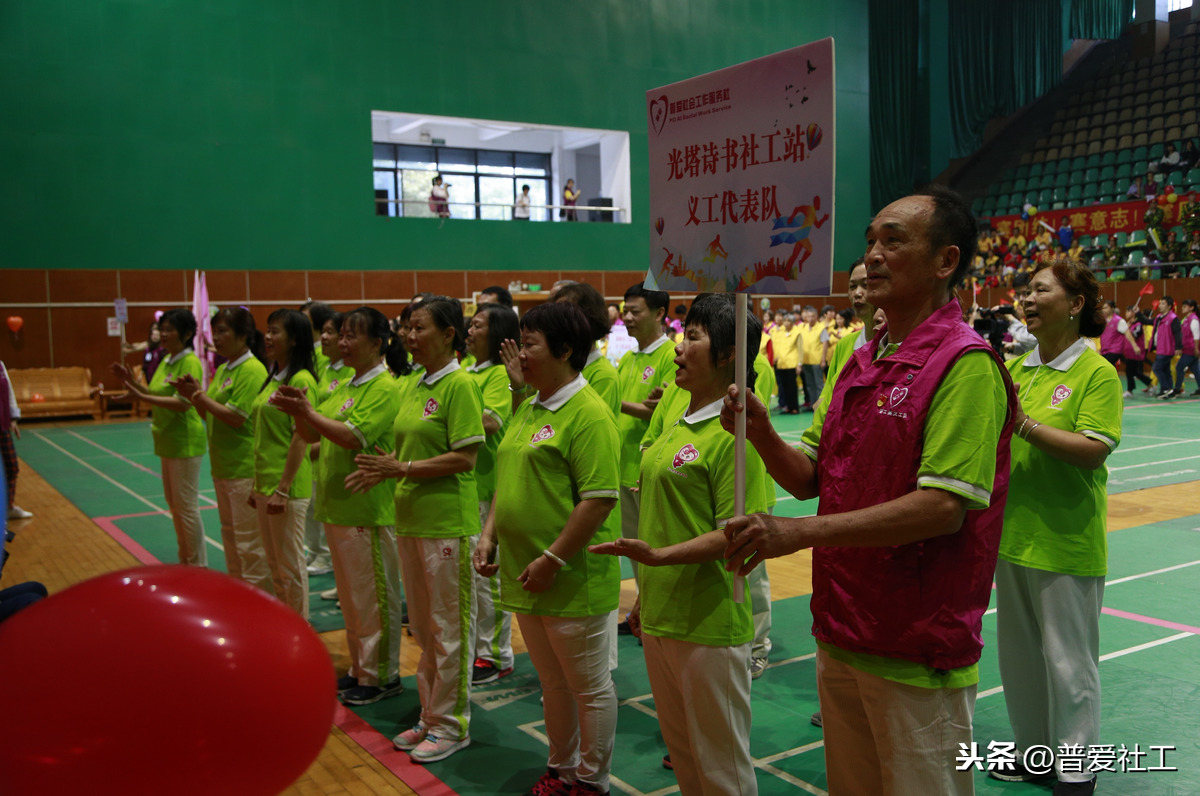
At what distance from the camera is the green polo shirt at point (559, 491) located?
3.30m

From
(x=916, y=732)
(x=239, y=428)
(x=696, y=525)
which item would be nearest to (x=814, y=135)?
(x=696, y=525)

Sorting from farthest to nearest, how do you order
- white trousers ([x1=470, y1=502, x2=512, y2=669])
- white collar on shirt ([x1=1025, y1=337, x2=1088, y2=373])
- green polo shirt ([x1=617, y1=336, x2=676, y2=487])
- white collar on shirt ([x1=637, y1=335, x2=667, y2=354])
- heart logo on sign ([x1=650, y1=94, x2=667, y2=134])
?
white collar on shirt ([x1=637, y1=335, x2=667, y2=354])
green polo shirt ([x1=617, y1=336, x2=676, y2=487])
white trousers ([x1=470, y1=502, x2=512, y2=669])
white collar on shirt ([x1=1025, y1=337, x2=1088, y2=373])
heart logo on sign ([x1=650, y1=94, x2=667, y2=134])

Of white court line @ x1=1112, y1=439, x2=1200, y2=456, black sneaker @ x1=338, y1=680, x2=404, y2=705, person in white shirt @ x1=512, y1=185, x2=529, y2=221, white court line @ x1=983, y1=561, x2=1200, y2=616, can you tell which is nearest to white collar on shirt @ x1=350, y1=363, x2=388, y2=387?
black sneaker @ x1=338, y1=680, x2=404, y2=705

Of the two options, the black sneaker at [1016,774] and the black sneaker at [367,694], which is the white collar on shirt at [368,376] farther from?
the black sneaker at [1016,774]

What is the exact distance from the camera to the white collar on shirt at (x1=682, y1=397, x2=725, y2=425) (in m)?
2.95

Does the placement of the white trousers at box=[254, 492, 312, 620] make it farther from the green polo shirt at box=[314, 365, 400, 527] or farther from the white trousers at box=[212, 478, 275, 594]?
the green polo shirt at box=[314, 365, 400, 527]

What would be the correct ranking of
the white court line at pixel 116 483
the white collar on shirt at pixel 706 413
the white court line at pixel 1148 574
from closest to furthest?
the white collar on shirt at pixel 706 413 → the white court line at pixel 1148 574 → the white court line at pixel 116 483

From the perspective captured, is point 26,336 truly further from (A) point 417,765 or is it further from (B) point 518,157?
(A) point 417,765

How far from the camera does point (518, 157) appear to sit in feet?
87.7

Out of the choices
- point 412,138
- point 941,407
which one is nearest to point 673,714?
point 941,407

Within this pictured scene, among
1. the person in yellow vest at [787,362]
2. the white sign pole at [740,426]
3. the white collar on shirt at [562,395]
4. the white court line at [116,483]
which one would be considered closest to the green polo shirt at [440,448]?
the white collar on shirt at [562,395]

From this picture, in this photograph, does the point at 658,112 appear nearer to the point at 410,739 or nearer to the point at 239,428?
the point at 410,739

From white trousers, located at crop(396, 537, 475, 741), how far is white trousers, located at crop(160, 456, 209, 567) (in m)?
3.34

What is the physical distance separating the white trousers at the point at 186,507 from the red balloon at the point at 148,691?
603 centimetres
